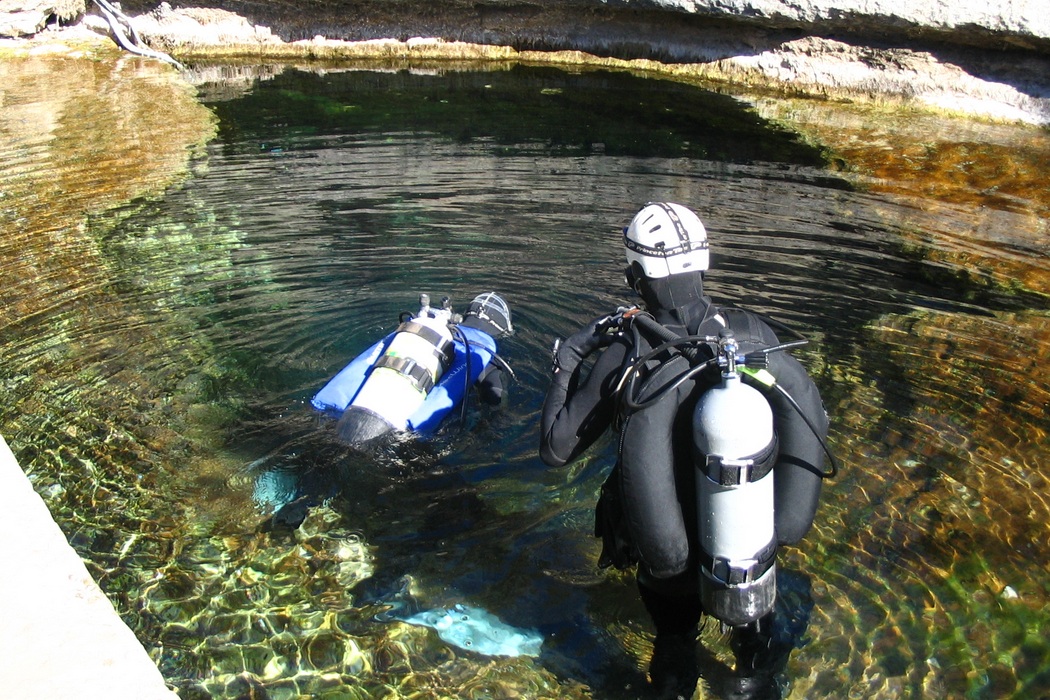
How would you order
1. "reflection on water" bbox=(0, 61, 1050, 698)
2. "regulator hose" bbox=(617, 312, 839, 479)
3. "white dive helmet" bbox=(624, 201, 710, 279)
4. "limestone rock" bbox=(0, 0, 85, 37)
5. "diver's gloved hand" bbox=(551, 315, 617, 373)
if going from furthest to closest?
"limestone rock" bbox=(0, 0, 85, 37) < "reflection on water" bbox=(0, 61, 1050, 698) < "diver's gloved hand" bbox=(551, 315, 617, 373) < "white dive helmet" bbox=(624, 201, 710, 279) < "regulator hose" bbox=(617, 312, 839, 479)

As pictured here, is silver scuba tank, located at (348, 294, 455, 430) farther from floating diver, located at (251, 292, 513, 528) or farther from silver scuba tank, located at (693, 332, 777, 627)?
silver scuba tank, located at (693, 332, 777, 627)

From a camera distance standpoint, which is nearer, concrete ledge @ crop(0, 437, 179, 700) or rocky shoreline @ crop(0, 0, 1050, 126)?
concrete ledge @ crop(0, 437, 179, 700)

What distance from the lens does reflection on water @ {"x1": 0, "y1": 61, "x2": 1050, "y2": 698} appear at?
3.21 metres

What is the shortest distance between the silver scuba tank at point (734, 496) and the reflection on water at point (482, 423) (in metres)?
0.57

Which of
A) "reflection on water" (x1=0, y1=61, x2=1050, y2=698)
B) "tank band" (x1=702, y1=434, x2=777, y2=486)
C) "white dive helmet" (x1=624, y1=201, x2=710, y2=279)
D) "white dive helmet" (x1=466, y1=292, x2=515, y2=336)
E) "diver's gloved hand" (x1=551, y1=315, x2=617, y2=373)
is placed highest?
"white dive helmet" (x1=624, y1=201, x2=710, y2=279)

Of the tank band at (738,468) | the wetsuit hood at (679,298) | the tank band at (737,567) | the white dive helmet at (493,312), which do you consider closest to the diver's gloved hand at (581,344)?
the wetsuit hood at (679,298)

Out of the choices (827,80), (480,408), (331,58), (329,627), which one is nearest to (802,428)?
(329,627)

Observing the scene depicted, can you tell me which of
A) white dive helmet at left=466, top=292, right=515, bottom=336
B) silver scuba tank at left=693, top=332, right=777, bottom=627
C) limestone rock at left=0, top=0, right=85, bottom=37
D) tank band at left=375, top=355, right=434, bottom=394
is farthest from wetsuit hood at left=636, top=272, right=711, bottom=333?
limestone rock at left=0, top=0, right=85, bottom=37

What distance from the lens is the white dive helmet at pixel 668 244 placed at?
9.12 ft

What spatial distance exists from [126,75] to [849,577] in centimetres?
1158

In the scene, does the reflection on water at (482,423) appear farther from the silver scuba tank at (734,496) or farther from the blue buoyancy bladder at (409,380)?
the silver scuba tank at (734,496)

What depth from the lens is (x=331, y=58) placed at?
13570 mm

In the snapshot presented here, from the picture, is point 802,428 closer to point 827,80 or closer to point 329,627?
point 329,627

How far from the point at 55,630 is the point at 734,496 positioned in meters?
1.98
